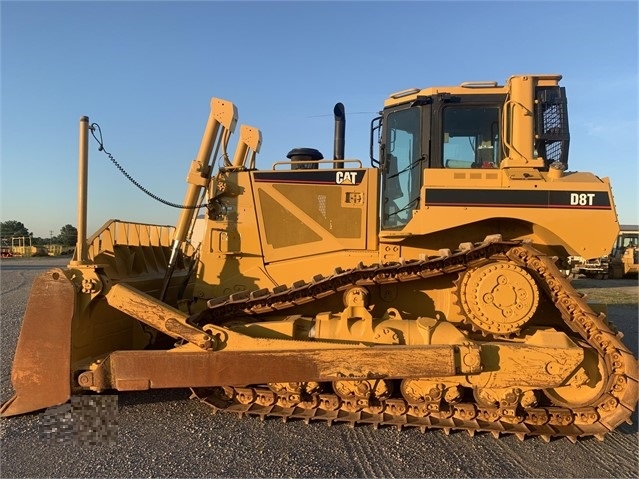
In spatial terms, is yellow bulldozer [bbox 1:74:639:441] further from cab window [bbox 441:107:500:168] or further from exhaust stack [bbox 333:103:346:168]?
exhaust stack [bbox 333:103:346:168]

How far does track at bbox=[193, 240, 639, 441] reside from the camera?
A: 4.30 m

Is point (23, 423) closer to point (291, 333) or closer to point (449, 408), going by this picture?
point (291, 333)

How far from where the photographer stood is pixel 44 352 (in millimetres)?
4516

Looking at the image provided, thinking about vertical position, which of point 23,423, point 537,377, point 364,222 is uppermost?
point 364,222

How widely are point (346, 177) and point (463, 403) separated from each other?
2682 millimetres

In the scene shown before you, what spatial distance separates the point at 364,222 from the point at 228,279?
5.70ft

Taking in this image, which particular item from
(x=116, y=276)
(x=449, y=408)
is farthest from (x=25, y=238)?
(x=449, y=408)

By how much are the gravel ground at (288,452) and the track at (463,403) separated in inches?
4.6

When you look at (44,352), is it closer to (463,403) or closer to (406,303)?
(406,303)

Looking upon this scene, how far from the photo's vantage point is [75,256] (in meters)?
4.80

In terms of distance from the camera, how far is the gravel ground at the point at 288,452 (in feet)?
12.4

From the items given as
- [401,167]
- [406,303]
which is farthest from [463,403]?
[401,167]

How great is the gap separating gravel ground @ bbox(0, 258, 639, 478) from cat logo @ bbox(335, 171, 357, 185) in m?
2.61

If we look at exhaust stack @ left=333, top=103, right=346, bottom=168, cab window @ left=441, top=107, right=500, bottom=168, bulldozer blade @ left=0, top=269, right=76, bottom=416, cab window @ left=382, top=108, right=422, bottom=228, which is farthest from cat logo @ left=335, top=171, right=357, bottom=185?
bulldozer blade @ left=0, top=269, right=76, bottom=416
